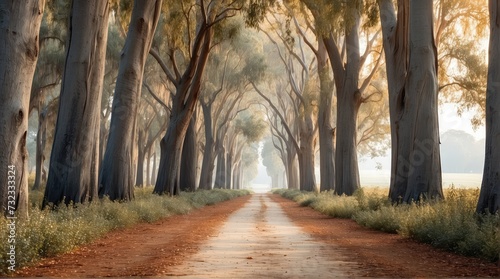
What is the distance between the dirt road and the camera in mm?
7152

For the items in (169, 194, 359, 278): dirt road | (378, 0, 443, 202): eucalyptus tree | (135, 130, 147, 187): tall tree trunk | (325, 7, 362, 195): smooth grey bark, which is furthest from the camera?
(135, 130, 147, 187): tall tree trunk

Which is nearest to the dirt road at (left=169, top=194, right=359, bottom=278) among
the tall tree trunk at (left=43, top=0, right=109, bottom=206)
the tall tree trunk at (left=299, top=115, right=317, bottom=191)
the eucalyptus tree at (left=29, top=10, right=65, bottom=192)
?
the tall tree trunk at (left=43, top=0, right=109, bottom=206)

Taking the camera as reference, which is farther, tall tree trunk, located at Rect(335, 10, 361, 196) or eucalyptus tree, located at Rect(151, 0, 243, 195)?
tall tree trunk, located at Rect(335, 10, 361, 196)

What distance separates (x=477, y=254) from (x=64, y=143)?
32.1 feet

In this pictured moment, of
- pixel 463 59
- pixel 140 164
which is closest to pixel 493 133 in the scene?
pixel 463 59

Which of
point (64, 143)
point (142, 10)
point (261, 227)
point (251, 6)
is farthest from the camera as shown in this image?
point (251, 6)

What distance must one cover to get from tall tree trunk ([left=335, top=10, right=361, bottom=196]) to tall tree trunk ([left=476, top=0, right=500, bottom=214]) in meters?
13.1

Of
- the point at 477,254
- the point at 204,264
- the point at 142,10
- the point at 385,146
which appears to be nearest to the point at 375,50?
the point at 142,10

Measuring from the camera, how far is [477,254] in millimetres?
9086

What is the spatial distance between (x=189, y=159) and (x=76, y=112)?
17.9 meters

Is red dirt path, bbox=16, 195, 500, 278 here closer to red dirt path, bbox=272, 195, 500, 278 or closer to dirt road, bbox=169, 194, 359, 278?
red dirt path, bbox=272, 195, 500, 278

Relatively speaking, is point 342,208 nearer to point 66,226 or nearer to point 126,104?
point 126,104

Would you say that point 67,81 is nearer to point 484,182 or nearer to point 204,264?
point 204,264

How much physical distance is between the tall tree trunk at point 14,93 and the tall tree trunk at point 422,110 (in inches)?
415
